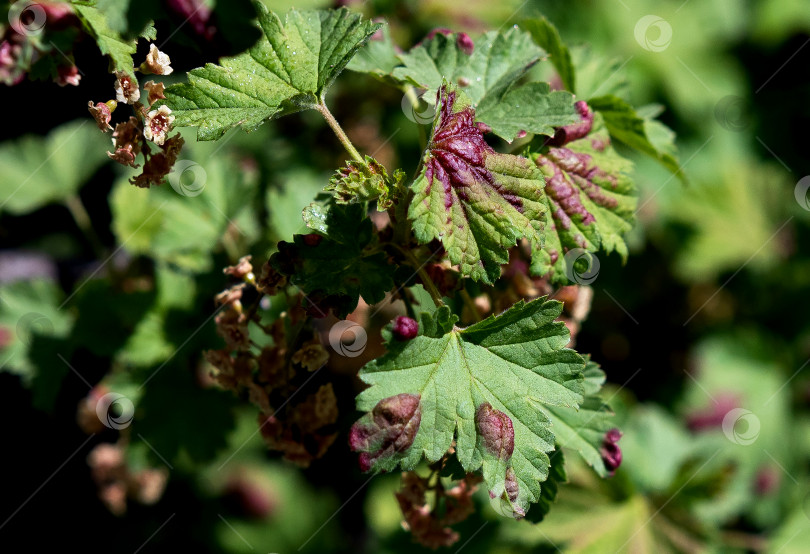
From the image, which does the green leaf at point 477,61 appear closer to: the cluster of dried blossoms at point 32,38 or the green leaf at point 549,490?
the cluster of dried blossoms at point 32,38

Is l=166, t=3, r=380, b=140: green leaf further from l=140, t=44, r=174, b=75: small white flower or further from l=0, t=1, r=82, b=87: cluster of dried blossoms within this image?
l=0, t=1, r=82, b=87: cluster of dried blossoms

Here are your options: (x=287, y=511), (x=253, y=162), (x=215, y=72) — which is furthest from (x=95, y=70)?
(x=287, y=511)

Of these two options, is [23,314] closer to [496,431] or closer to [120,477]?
[120,477]

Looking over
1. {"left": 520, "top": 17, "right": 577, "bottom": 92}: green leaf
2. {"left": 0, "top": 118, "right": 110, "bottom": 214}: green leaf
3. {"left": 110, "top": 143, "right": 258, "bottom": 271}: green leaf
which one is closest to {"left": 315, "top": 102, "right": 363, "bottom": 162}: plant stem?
{"left": 520, "top": 17, "right": 577, "bottom": 92}: green leaf

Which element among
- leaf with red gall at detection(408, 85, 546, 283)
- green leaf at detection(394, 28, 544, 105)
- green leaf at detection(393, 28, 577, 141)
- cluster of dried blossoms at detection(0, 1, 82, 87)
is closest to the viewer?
cluster of dried blossoms at detection(0, 1, 82, 87)

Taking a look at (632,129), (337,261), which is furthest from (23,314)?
(632,129)

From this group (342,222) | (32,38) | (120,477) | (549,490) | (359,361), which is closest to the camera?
(32,38)

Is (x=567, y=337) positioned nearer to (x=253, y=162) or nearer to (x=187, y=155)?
(x=187, y=155)
